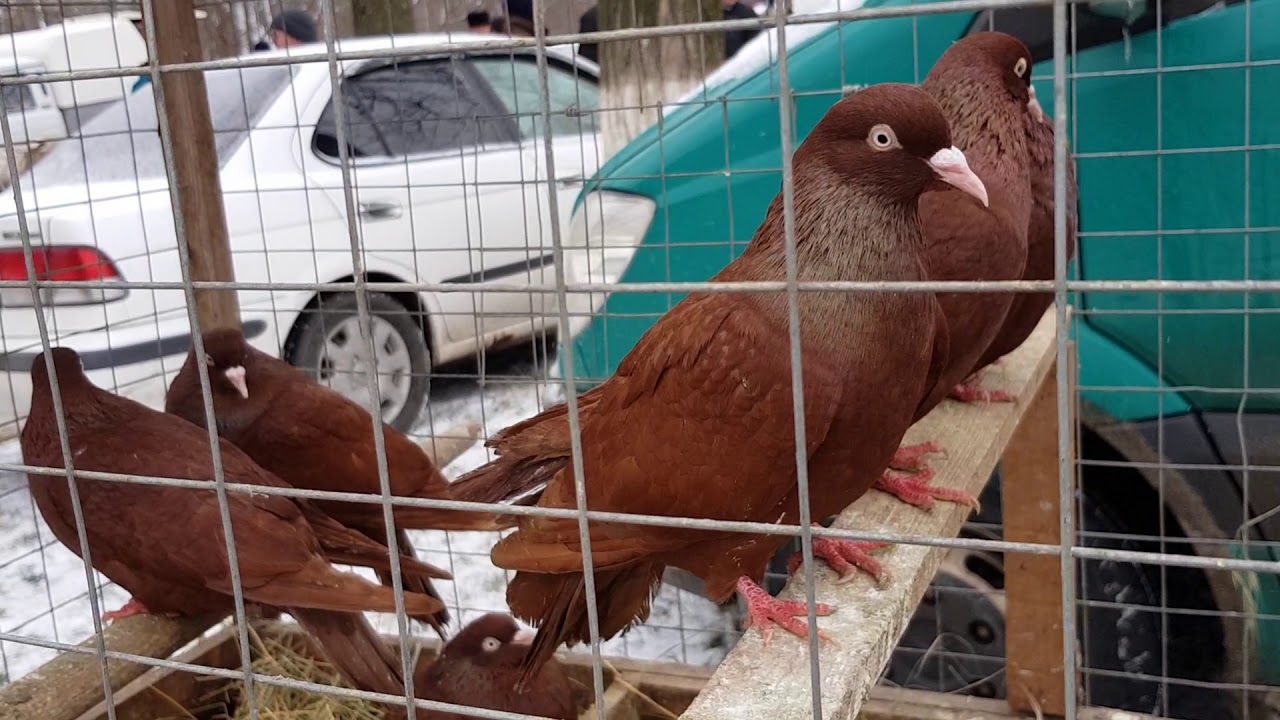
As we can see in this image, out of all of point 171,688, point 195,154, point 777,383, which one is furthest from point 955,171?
point 171,688

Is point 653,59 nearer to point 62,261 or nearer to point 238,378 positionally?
point 238,378

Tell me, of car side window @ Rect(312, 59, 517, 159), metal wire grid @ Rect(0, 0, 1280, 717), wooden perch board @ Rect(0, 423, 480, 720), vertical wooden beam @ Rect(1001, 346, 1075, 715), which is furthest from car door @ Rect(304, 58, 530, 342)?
metal wire grid @ Rect(0, 0, 1280, 717)

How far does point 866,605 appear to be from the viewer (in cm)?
183

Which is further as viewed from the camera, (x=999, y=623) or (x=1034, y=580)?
(x=999, y=623)

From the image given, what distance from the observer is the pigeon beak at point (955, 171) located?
1798mm

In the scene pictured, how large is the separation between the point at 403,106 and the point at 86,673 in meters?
3.38

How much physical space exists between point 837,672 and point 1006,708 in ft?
5.41

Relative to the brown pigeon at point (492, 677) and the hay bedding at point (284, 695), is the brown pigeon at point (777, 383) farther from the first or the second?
the hay bedding at point (284, 695)

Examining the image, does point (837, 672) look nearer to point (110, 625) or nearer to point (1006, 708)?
point (1006, 708)

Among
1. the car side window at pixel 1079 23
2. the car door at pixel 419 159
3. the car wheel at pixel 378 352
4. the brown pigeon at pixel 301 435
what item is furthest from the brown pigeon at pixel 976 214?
the car wheel at pixel 378 352

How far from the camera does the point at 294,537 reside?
2.45 m

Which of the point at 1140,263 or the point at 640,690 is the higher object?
the point at 1140,263

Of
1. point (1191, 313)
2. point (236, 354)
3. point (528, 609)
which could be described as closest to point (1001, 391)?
point (1191, 313)

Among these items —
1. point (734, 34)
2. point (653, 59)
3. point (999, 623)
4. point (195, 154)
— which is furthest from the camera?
point (734, 34)
